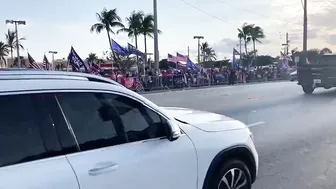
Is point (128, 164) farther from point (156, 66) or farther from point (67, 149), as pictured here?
point (156, 66)

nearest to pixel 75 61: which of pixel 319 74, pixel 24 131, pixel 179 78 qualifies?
pixel 179 78

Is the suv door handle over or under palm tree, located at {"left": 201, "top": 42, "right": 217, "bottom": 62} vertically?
under

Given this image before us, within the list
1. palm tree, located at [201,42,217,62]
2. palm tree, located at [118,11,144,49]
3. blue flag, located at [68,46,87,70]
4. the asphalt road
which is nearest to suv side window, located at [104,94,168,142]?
the asphalt road

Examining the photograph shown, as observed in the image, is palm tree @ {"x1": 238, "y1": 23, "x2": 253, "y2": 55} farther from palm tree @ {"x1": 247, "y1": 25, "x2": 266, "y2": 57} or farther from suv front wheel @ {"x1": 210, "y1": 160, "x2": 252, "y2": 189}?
suv front wheel @ {"x1": 210, "y1": 160, "x2": 252, "y2": 189}

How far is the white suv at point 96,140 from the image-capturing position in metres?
2.56

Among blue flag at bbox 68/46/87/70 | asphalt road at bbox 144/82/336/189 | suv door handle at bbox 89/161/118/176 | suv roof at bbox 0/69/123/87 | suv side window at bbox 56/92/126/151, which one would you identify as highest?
blue flag at bbox 68/46/87/70

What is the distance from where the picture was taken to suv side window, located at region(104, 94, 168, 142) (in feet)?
10.7

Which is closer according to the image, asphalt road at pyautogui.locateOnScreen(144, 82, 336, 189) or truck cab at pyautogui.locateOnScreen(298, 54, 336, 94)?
asphalt road at pyautogui.locateOnScreen(144, 82, 336, 189)

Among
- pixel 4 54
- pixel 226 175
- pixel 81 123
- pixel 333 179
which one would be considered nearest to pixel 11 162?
pixel 81 123

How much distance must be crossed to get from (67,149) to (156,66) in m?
27.3

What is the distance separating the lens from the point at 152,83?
28406 millimetres

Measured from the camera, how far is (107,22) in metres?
41.8

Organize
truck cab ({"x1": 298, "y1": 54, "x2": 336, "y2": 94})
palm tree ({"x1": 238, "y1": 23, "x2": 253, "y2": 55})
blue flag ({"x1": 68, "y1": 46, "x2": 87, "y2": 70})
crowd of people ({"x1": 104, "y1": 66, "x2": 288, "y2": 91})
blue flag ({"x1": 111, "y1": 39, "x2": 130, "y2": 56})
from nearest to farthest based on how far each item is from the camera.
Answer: truck cab ({"x1": 298, "y1": 54, "x2": 336, "y2": 94})
blue flag ({"x1": 68, "y1": 46, "x2": 87, "y2": 70})
crowd of people ({"x1": 104, "y1": 66, "x2": 288, "y2": 91})
blue flag ({"x1": 111, "y1": 39, "x2": 130, "y2": 56})
palm tree ({"x1": 238, "y1": 23, "x2": 253, "y2": 55})

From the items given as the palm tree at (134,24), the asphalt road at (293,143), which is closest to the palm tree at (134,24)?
the palm tree at (134,24)
